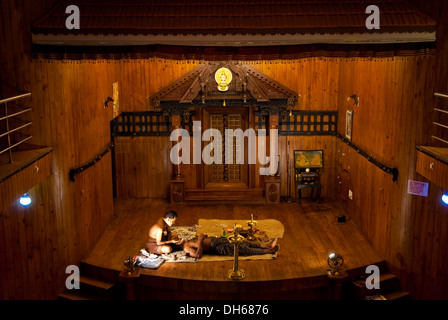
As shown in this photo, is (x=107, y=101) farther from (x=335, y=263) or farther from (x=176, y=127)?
(x=335, y=263)

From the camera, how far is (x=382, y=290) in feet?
29.1

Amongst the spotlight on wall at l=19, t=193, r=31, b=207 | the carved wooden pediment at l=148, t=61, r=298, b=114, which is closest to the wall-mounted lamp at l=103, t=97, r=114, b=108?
the carved wooden pediment at l=148, t=61, r=298, b=114

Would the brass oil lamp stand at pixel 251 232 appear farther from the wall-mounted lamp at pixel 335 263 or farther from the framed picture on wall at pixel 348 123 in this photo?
the framed picture on wall at pixel 348 123

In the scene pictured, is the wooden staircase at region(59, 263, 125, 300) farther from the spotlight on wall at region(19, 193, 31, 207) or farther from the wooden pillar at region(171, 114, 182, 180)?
the wooden pillar at region(171, 114, 182, 180)

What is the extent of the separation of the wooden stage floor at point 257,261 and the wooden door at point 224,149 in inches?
23.9

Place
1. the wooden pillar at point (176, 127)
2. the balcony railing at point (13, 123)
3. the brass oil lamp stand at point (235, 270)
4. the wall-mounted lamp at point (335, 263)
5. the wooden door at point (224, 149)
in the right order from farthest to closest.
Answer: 1. the wooden door at point (224, 149)
2. the wooden pillar at point (176, 127)
3. the wall-mounted lamp at point (335, 263)
4. the brass oil lamp stand at point (235, 270)
5. the balcony railing at point (13, 123)

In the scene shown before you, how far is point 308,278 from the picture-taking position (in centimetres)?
859

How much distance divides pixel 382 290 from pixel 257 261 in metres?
2.17

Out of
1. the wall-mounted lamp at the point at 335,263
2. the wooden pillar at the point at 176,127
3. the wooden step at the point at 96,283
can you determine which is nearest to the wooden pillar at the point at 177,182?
the wooden pillar at the point at 176,127

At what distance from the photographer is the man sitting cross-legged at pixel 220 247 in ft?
30.3

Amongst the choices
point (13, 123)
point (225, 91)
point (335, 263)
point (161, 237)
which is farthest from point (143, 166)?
point (335, 263)

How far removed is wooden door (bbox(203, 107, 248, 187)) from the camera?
12141mm

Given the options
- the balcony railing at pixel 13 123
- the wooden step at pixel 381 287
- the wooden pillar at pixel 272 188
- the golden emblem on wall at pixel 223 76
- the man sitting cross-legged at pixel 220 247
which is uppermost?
the golden emblem on wall at pixel 223 76

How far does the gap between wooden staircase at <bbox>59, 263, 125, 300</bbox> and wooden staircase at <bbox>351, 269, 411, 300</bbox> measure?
4.02 m
